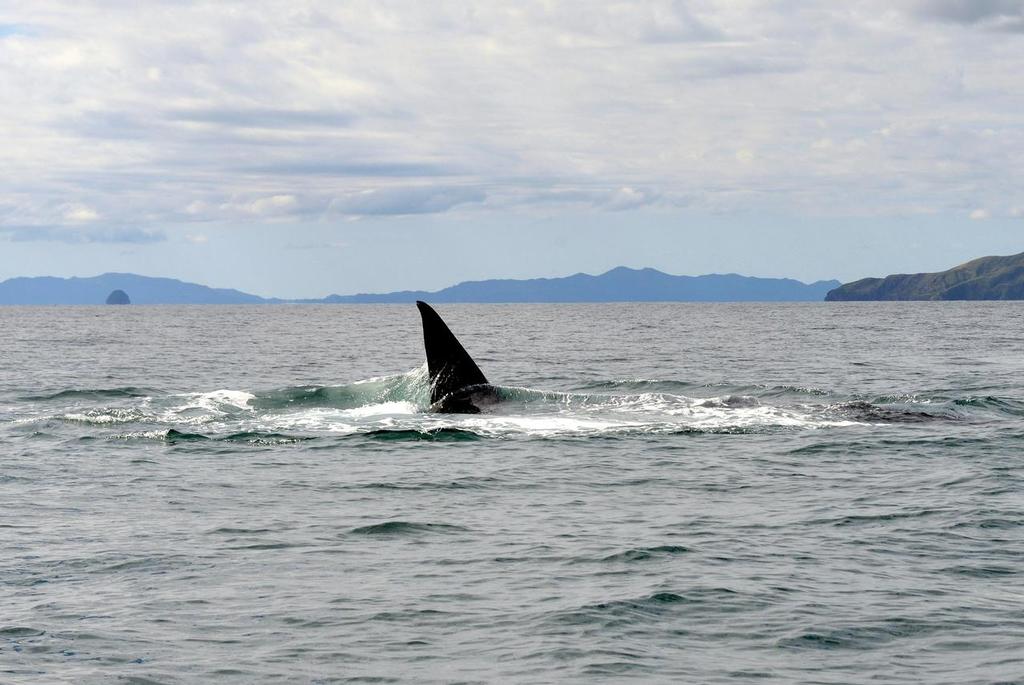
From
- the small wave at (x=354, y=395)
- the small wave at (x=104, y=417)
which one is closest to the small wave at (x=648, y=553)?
the small wave at (x=354, y=395)

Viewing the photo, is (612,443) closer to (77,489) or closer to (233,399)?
(77,489)

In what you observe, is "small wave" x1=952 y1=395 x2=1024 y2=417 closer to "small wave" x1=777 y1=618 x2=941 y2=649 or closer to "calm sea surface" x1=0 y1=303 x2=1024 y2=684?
"calm sea surface" x1=0 y1=303 x2=1024 y2=684

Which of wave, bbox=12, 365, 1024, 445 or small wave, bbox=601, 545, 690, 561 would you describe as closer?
small wave, bbox=601, 545, 690, 561

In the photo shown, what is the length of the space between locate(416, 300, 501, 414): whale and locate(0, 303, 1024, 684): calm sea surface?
0.83 m

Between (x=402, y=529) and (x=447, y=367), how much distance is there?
1662 cm

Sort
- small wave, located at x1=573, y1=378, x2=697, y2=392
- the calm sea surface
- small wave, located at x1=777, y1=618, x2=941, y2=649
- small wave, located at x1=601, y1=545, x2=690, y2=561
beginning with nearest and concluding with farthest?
the calm sea surface < small wave, located at x1=777, y1=618, x2=941, y2=649 < small wave, located at x1=601, y1=545, x2=690, y2=561 < small wave, located at x1=573, y1=378, x2=697, y2=392

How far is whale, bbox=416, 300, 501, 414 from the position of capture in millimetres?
32688

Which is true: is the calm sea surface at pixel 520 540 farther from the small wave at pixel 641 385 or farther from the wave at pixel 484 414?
the small wave at pixel 641 385

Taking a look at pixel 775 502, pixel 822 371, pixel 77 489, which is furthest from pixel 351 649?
pixel 822 371

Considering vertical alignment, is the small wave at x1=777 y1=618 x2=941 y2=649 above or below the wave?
below

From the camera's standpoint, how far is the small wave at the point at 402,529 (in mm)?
17078

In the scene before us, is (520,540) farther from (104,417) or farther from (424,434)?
(104,417)

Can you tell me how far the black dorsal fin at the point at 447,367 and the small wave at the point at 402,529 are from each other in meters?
15.2

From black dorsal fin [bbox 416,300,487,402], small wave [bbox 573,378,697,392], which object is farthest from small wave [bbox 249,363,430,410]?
small wave [bbox 573,378,697,392]
